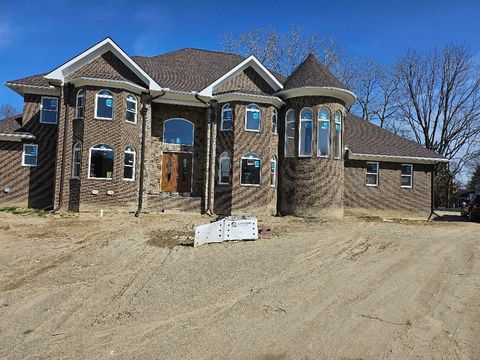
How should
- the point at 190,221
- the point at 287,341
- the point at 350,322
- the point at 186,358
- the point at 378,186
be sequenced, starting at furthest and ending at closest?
the point at 378,186 < the point at 190,221 < the point at 350,322 < the point at 287,341 < the point at 186,358

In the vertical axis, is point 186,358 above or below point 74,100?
below

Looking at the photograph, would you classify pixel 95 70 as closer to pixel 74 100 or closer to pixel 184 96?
pixel 74 100

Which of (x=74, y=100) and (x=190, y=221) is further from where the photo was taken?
(x=74, y=100)

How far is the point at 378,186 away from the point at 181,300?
17898 millimetres

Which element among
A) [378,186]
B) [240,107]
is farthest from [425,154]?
[240,107]

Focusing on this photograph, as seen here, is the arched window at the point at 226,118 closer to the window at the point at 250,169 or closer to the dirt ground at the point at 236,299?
the window at the point at 250,169

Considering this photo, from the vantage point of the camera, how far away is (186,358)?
15.2 feet

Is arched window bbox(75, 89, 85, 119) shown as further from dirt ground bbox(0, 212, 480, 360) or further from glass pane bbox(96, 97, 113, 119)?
dirt ground bbox(0, 212, 480, 360)

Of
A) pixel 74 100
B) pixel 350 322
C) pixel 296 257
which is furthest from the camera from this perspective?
pixel 74 100

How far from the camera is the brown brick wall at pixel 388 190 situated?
72.2 ft

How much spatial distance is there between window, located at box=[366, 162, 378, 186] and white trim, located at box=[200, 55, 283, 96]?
6.57m

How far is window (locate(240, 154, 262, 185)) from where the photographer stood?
19797 millimetres

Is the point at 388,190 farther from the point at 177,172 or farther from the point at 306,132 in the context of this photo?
the point at 177,172

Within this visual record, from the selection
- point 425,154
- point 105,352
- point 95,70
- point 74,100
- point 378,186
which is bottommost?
point 105,352
